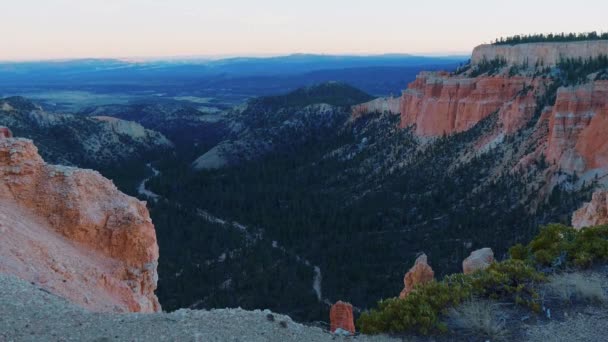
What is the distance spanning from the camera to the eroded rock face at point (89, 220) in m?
Result: 14.2

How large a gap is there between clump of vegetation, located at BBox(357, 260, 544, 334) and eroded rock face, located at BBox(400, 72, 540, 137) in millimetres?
41341

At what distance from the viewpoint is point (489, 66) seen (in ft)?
217

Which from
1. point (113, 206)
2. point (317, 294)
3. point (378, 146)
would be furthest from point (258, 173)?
point (113, 206)

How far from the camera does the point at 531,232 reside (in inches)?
1355

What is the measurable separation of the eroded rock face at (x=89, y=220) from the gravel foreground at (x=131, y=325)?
4.13 m

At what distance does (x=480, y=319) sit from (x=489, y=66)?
6116 cm

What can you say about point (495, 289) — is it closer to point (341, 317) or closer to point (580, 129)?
point (341, 317)

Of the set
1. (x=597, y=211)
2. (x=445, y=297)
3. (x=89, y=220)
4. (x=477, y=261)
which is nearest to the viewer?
(x=445, y=297)

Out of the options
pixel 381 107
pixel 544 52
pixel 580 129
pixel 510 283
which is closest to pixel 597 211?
pixel 510 283

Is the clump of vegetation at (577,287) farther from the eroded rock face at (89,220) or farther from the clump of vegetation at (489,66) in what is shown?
the clump of vegetation at (489,66)

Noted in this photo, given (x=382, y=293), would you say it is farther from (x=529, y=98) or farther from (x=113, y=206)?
(x=529, y=98)

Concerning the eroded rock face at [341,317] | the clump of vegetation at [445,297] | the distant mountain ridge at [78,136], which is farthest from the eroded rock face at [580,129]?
the distant mountain ridge at [78,136]

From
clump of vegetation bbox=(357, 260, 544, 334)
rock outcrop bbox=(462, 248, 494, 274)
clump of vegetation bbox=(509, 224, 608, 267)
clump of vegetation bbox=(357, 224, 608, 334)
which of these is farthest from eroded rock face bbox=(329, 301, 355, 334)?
clump of vegetation bbox=(357, 260, 544, 334)

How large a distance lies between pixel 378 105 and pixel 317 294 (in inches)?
2020
